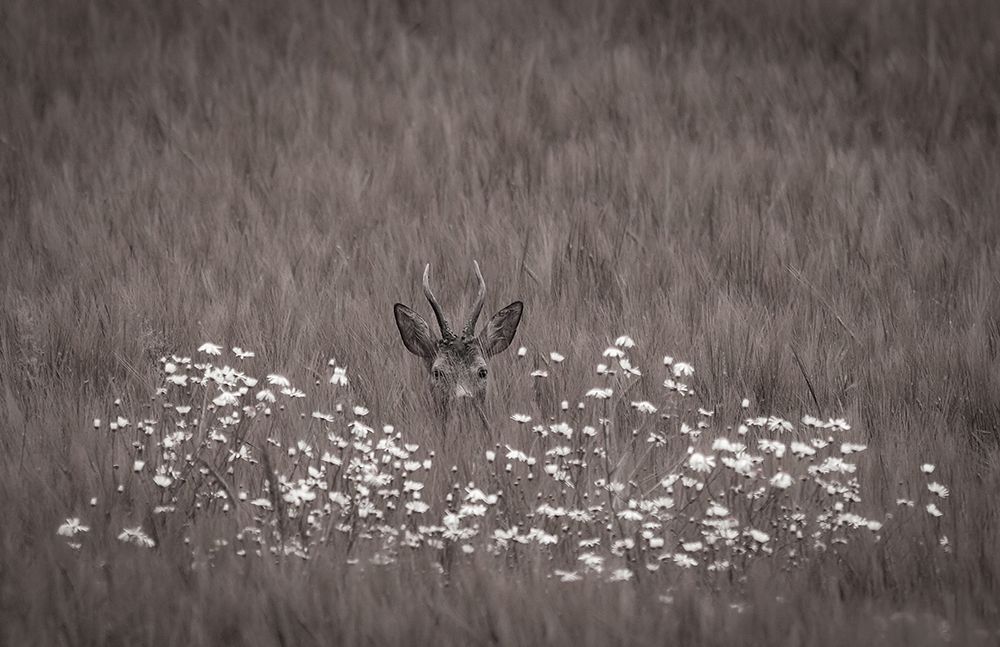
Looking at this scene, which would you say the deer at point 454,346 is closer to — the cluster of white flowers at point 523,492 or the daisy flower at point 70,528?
the cluster of white flowers at point 523,492

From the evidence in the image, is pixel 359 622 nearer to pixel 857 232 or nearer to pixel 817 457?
pixel 817 457

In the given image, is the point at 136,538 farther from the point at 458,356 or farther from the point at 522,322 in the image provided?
the point at 522,322

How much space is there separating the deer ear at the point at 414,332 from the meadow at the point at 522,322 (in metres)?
0.23

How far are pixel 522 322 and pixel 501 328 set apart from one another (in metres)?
0.71

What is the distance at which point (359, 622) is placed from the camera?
12.0 ft

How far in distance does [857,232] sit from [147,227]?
507 centimetres

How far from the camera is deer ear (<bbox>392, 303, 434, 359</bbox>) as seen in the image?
223 inches

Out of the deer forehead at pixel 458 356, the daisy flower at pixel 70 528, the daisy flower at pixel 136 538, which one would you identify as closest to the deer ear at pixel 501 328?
the deer forehead at pixel 458 356

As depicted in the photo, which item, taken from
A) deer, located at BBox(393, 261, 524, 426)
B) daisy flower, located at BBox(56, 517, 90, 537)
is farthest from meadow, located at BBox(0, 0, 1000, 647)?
deer, located at BBox(393, 261, 524, 426)

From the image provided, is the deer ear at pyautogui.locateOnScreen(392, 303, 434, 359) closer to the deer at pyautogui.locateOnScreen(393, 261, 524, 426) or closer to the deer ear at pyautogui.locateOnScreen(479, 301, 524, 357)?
the deer at pyautogui.locateOnScreen(393, 261, 524, 426)

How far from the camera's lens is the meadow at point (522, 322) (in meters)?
3.88

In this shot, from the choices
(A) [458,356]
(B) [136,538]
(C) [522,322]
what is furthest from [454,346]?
(B) [136,538]

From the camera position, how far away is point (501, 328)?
5809 millimetres

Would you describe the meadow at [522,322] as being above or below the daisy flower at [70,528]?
above
